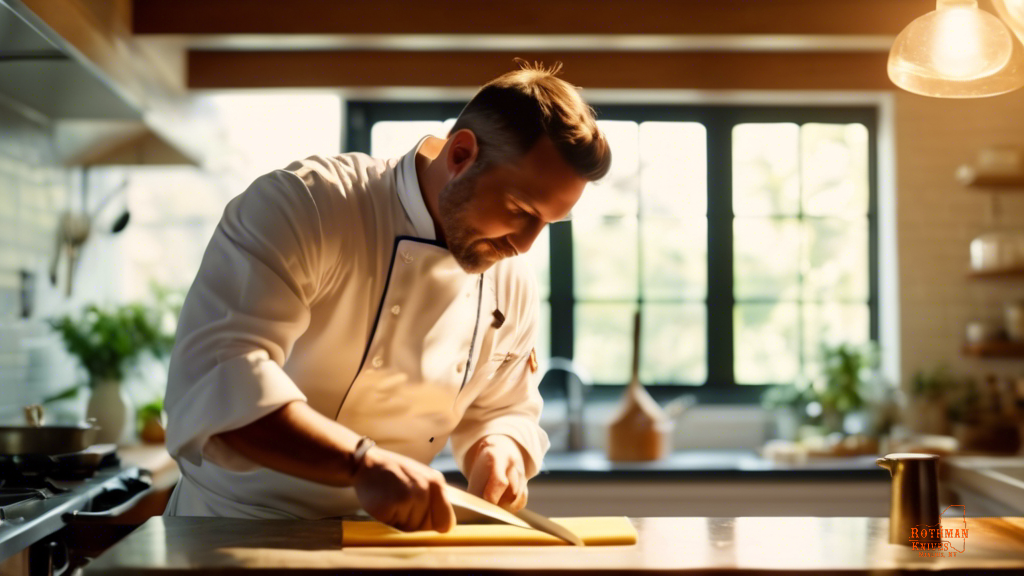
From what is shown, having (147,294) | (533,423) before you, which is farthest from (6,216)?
(533,423)

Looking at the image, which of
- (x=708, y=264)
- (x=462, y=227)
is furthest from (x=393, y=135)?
(x=462, y=227)

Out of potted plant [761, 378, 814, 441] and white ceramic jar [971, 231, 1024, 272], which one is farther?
potted plant [761, 378, 814, 441]

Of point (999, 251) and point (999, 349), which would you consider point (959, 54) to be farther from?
point (999, 349)

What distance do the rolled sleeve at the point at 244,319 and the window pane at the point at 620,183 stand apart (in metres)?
2.54

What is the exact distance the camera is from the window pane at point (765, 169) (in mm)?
4055

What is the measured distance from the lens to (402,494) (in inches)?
48.6

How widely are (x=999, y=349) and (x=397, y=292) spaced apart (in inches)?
112

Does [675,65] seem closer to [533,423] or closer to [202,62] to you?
[202,62]

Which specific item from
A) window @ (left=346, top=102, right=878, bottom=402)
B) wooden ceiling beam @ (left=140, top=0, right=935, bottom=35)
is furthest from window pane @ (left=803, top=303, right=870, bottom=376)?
wooden ceiling beam @ (left=140, top=0, right=935, bottom=35)

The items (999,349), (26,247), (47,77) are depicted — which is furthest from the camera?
(999,349)

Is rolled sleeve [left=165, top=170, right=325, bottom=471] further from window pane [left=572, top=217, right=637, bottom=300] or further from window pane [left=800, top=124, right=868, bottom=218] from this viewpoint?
window pane [left=800, top=124, right=868, bottom=218]

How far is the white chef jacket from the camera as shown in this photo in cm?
139

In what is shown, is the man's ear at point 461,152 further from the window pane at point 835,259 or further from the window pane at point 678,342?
the window pane at point 835,259

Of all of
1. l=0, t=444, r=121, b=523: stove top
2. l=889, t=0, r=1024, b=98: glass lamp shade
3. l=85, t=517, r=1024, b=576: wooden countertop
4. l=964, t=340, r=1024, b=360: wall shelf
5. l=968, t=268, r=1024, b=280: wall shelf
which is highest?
l=889, t=0, r=1024, b=98: glass lamp shade
